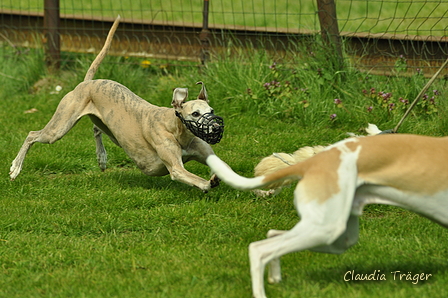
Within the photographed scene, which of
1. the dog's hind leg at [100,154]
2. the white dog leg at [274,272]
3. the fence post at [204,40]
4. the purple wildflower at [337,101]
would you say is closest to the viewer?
the white dog leg at [274,272]

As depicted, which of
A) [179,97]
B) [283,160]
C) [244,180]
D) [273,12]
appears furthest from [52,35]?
[244,180]

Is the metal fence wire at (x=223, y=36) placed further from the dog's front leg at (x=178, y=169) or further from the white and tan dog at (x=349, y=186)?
the white and tan dog at (x=349, y=186)

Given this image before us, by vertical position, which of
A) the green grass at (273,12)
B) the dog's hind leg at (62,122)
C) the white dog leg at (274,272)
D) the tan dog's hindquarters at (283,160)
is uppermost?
the tan dog's hindquarters at (283,160)

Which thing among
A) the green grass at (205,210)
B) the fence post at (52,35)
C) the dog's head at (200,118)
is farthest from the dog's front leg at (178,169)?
the fence post at (52,35)

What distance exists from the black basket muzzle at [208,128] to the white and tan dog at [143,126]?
3cm

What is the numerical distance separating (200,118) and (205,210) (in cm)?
69

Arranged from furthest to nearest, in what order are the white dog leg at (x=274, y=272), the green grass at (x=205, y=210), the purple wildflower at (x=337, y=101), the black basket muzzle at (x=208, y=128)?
the purple wildflower at (x=337, y=101) → the black basket muzzle at (x=208, y=128) → the green grass at (x=205, y=210) → the white dog leg at (x=274, y=272)

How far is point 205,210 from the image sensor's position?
4.66m

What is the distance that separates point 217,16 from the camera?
12.7m

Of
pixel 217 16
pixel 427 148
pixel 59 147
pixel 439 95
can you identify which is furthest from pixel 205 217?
pixel 217 16

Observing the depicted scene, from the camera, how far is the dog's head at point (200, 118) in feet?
14.8

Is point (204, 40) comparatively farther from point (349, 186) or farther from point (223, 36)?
point (349, 186)

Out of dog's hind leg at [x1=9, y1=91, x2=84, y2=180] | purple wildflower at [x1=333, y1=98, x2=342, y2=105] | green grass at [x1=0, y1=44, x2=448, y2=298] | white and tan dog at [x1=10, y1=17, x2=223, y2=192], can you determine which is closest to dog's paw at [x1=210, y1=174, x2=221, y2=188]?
white and tan dog at [x1=10, y1=17, x2=223, y2=192]

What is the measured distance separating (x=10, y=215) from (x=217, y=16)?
29.0 ft
